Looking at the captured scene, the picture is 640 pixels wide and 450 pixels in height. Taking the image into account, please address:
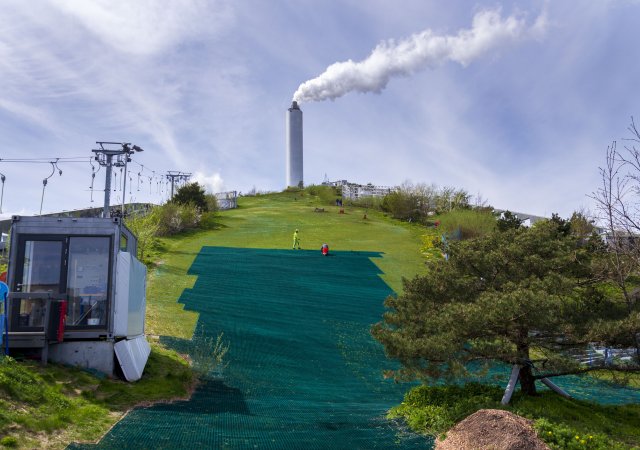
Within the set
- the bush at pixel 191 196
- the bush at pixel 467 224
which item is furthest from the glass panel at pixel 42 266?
the bush at pixel 191 196

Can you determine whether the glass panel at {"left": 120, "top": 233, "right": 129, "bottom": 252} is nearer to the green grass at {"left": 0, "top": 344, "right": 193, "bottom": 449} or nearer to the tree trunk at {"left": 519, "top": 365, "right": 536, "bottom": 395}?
the green grass at {"left": 0, "top": 344, "right": 193, "bottom": 449}

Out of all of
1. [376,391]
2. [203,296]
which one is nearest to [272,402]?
[376,391]

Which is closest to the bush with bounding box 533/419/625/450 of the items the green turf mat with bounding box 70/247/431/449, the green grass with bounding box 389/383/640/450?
the green grass with bounding box 389/383/640/450

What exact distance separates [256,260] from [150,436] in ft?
73.4

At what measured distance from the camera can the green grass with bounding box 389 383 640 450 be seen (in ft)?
28.0

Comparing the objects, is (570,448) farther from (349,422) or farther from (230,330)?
(230,330)

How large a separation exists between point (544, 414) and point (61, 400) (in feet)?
25.8

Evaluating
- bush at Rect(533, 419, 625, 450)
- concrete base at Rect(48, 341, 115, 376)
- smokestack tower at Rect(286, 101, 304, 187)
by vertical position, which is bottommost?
bush at Rect(533, 419, 625, 450)

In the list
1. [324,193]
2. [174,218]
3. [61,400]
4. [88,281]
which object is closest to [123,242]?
[88,281]

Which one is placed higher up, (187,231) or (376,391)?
(187,231)

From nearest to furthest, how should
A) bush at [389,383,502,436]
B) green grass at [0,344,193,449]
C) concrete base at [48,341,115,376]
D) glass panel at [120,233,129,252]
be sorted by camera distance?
green grass at [0,344,193,449] < bush at [389,383,502,436] < concrete base at [48,341,115,376] < glass panel at [120,233,129,252]

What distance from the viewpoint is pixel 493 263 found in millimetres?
11164

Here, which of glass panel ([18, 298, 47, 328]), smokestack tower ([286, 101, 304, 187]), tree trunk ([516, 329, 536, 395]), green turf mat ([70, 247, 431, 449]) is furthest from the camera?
smokestack tower ([286, 101, 304, 187])

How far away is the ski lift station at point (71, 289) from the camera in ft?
33.9
